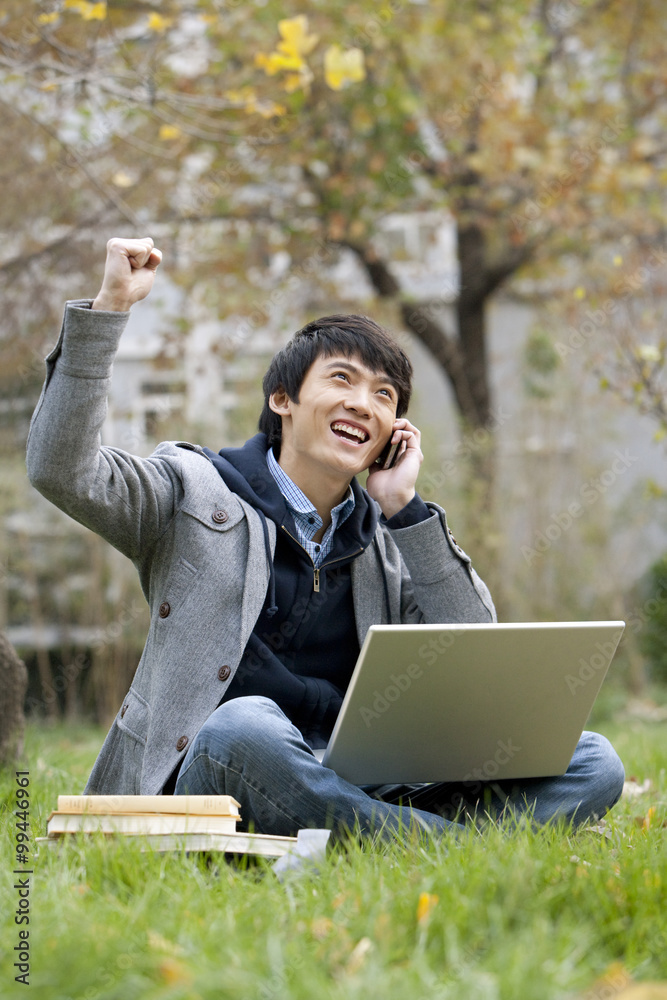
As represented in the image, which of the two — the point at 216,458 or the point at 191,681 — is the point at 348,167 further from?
the point at 191,681

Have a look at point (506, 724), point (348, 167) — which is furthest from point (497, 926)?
point (348, 167)

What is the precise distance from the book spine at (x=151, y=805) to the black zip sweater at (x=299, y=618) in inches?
18.8

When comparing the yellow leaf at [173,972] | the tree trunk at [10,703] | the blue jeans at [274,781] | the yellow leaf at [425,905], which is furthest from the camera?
the tree trunk at [10,703]

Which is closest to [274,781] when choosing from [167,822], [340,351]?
[167,822]

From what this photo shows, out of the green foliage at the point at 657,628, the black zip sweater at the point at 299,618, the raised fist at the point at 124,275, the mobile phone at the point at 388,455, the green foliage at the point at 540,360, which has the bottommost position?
the green foliage at the point at 657,628

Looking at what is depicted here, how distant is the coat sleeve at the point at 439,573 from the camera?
2.59 metres

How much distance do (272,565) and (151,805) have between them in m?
0.72

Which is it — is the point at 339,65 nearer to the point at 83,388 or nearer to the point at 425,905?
the point at 83,388

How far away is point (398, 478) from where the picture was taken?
8.79ft

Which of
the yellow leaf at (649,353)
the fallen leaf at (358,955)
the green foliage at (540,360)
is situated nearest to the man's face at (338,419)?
the fallen leaf at (358,955)

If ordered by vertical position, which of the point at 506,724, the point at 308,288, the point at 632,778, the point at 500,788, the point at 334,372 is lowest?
the point at 632,778

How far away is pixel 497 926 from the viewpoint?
57.5 inches

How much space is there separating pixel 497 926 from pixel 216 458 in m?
1.44

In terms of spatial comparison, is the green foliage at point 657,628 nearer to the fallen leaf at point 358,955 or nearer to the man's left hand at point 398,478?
the man's left hand at point 398,478
